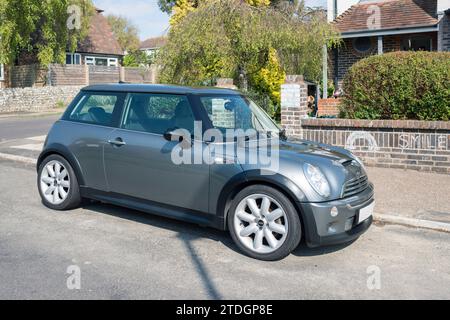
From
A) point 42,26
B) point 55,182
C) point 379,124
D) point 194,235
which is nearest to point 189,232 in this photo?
point 194,235

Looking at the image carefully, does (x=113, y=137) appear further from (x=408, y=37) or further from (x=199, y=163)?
(x=408, y=37)

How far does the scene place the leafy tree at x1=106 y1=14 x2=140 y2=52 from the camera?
71.9 metres

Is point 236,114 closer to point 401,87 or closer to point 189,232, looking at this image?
point 189,232

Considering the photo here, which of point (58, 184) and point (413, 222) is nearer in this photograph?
point (413, 222)

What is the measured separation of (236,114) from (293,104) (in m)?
4.18

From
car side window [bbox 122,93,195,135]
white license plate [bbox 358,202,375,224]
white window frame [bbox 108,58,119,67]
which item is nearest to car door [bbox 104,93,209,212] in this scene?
car side window [bbox 122,93,195,135]

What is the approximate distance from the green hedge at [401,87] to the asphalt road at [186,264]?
11.8 feet

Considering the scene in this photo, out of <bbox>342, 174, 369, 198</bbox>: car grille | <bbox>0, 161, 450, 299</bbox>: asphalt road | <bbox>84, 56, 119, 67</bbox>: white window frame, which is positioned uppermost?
<bbox>84, 56, 119, 67</bbox>: white window frame

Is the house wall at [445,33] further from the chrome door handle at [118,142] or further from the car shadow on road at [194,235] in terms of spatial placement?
the chrome door handle at [118,142]

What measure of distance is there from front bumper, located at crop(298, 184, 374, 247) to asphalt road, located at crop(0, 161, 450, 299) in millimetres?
251

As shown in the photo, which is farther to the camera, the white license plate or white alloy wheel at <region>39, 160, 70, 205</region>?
white alloy wheel at <region>39, 160, 70, 205</region>

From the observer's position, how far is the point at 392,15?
55.3 feet

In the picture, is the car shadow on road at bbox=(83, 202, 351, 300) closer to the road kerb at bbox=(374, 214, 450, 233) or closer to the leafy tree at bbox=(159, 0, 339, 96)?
the road kerb at bbox=(374, 214, 450, 233)

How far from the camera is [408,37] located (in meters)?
16.9
